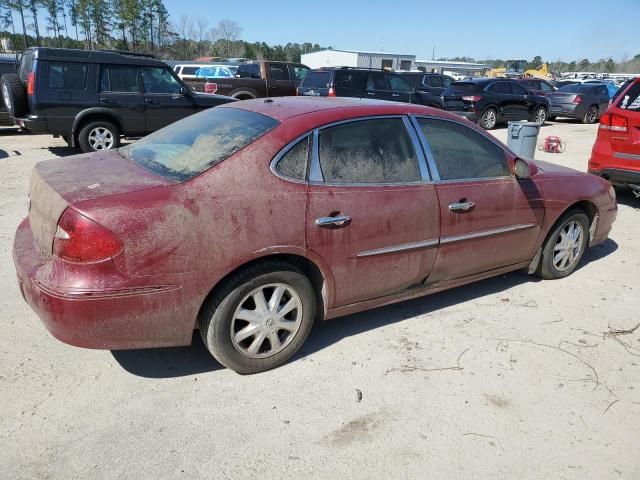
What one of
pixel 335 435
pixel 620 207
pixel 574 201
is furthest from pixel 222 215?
pixel 620 207

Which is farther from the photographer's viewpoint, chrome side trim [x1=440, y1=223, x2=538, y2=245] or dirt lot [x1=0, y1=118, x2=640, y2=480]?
chrome side trim [x1=440, y1=223, x2=538, y2=245]

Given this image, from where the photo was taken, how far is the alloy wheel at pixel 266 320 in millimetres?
2916

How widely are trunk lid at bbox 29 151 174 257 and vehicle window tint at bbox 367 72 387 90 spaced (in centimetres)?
1197

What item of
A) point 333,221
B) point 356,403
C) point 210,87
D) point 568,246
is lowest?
point 356,403

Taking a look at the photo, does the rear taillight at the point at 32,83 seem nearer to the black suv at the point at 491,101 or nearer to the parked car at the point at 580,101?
the black suv at the point at 491,101

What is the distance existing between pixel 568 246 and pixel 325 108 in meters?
2.78

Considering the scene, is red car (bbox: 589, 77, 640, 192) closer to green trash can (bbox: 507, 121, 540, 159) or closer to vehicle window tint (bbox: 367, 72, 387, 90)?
green trash can (bbox: 507, 121, 540, 159)

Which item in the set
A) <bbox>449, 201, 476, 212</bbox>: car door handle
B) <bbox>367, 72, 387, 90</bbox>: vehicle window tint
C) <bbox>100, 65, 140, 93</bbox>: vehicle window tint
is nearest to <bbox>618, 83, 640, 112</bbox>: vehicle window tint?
<bbox>449, 201, 476, 212</bbox>: car door handle

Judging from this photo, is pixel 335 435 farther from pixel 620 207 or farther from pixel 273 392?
pixel 620 207

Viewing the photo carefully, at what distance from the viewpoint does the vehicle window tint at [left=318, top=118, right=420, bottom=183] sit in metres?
→ 3.11

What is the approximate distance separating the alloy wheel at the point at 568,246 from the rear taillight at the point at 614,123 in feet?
→ 9.38

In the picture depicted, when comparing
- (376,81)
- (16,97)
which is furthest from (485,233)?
(376,81)

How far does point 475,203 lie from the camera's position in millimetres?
3670

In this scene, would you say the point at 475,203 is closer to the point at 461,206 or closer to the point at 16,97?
the point at 461,206
